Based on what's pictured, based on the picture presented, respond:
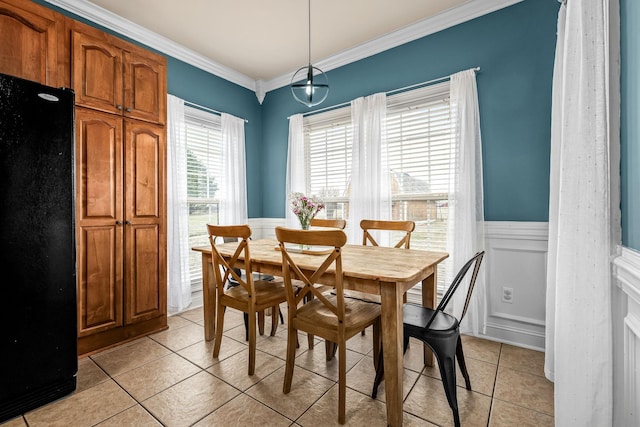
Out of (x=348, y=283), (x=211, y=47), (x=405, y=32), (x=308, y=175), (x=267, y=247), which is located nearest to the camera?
(x=348, y=283)

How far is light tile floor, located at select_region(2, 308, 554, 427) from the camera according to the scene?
5.26 feet

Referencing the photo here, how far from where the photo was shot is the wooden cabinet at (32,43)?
190cm

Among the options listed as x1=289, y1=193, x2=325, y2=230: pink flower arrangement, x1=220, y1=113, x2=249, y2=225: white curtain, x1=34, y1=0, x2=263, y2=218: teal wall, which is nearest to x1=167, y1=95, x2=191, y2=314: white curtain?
x1=34, y1=0, x2=263, y2=218: teal wall

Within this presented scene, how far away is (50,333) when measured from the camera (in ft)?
5.73

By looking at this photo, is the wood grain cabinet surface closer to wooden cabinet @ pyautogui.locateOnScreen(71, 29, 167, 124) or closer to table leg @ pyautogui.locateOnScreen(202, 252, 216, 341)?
wooden cabinet @ pyautogui.locateOnScreen(71, 29, 167, 124)

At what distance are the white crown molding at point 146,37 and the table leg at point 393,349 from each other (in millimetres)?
3351

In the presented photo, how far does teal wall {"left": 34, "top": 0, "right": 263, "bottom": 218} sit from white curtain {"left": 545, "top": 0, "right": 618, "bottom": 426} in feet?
11.2

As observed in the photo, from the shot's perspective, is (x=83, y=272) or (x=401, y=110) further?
(x=401, y=110)

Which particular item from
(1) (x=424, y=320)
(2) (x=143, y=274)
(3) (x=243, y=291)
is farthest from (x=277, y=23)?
(1) (x=424, y=320)

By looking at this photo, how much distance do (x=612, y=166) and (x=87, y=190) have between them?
3.02 metres

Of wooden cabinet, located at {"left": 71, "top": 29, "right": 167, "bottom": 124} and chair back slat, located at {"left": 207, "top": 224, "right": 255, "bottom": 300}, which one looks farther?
wooden cabinet, located at {"left": 71, "top": 29, "right": 167, "bottom": 124}

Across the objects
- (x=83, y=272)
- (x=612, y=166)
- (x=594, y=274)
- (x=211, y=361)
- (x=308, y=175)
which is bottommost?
(x=211, y=361)

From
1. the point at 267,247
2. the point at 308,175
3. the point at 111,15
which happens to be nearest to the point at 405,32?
the point at 308,175

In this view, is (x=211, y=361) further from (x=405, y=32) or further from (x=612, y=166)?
(x=405, y=32)
